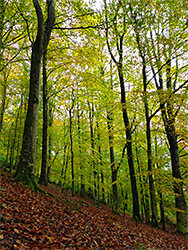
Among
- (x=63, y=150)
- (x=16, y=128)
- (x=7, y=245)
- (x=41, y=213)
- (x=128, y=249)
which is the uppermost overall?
(x=16, y=128)

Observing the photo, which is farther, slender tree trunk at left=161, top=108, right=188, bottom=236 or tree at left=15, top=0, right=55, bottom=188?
slender tree trunk at left=161, top=108, right=188, bottom=236

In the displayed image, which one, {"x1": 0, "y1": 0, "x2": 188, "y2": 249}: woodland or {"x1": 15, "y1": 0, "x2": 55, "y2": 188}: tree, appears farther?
{"x1": 15, "y1": 0, "x2": 55, "y2": 188}: tree

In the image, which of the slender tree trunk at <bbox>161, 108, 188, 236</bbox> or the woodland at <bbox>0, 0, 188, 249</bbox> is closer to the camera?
the woodland at <bbox>0, 0, 188, 249</bbox>

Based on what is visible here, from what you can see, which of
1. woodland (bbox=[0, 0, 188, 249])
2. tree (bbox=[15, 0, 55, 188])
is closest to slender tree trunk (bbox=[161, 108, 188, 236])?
woodland (bbox=[0, 0, 188, 249])

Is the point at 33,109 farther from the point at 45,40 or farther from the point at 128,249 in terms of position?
the point at 128,249

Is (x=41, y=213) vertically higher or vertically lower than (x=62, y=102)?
lower

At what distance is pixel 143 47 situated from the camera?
362 inches

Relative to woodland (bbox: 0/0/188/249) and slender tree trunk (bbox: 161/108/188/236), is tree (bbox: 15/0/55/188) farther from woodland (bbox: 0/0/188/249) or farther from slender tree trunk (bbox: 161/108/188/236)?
slender tree trunk (bbox: 161/108/188/236)

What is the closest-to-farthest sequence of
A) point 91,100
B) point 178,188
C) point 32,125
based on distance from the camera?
point 32,125, point 178,188, point 91,100

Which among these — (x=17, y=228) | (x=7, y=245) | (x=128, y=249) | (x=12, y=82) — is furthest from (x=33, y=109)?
(x=12, y=82)

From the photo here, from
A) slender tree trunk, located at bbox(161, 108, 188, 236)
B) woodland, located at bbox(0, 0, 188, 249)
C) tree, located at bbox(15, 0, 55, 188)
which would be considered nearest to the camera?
woodland, located at bbox(0, 0, 188, 249)

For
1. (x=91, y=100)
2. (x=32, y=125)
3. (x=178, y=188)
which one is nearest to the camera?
(x=32, y=125)

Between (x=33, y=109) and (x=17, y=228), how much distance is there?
15.5ft

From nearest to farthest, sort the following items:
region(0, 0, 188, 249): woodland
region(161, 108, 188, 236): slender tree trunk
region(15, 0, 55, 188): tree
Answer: region(0, 0, 188, 249): woodland, region(15, 0, 55, 188): tree, region(161, 108, 188, 236): slender tree trunk
